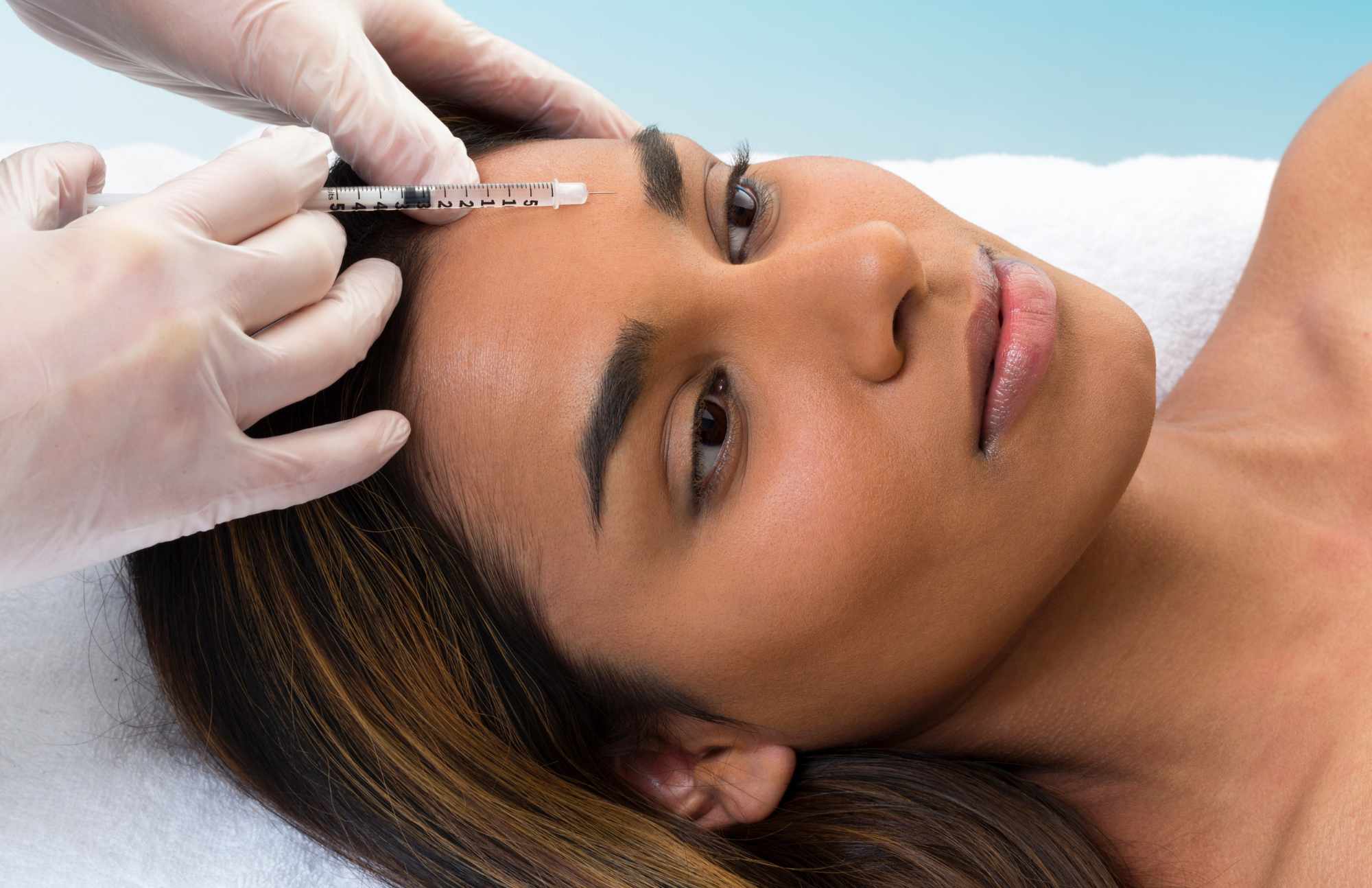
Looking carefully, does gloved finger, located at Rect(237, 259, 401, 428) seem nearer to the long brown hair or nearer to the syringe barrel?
the long brown hair

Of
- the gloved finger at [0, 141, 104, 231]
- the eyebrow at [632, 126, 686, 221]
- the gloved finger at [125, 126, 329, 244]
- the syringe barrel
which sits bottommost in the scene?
the gloved finger at [0, 141, 104, 231]

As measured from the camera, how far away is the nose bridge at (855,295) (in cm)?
111

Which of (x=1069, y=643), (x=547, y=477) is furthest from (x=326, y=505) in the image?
(x=1069, y=643)

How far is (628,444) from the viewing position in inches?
45.1

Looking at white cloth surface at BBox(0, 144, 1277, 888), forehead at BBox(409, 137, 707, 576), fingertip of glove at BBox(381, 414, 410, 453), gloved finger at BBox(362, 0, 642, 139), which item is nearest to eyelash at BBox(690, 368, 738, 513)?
forehead at BBox(409, 137, 707, 576)

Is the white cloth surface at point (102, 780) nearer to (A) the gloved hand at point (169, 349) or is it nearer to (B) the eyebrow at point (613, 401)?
(A) the gloved hand at point (169, 349)

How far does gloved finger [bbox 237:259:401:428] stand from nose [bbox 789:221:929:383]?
48cm

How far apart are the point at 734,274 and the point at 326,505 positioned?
23.3 inches

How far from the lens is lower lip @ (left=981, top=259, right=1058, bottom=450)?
1.15m

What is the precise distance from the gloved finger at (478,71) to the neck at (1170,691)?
0.98 meters

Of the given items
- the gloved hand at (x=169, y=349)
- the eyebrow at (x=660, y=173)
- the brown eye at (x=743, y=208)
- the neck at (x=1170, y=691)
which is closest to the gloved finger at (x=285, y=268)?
the gloved hand at (x=169, y=349)

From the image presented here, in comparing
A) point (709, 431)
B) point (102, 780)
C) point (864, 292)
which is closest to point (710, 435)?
point (709, 431)

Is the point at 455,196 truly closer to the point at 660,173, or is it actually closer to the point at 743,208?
the point at 660,173

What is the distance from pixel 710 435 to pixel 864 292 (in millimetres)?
232
